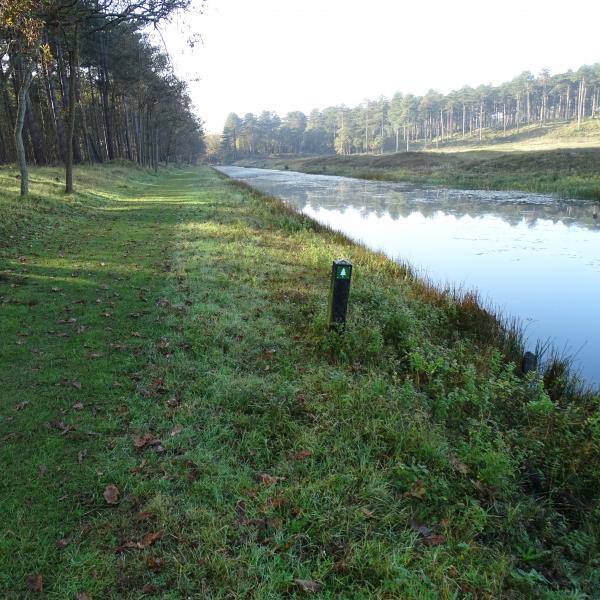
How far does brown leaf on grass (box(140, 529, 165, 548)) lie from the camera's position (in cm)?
315

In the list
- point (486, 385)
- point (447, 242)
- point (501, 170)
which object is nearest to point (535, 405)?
point (486, 385)

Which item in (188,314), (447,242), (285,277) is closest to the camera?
(188,314)

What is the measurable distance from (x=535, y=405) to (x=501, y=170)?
139ft

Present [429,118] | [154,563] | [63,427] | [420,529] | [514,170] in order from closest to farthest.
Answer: [154,563] < [420,529] < [63,427] < [514,170] < [429,118]

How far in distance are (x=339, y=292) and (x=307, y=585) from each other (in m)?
3.87

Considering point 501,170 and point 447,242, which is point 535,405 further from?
point 501,170

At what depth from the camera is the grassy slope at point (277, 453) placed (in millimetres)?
3076

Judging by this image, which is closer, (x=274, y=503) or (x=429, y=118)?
(x=274, y=503)

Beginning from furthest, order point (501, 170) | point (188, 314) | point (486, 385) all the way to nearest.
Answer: point (501, 170)
point (188, 314)
point (486, 385)

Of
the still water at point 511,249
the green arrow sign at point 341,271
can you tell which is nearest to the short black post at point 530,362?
the still water at point 511,249

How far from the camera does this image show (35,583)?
285cm

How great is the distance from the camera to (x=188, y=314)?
7.32 m

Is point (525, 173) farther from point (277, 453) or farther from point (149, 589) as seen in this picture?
point (149, 589)

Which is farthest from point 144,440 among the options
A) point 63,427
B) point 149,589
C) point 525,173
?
point 525,173
